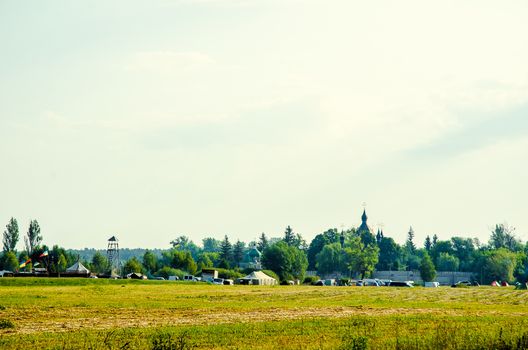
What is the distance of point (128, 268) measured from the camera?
190m

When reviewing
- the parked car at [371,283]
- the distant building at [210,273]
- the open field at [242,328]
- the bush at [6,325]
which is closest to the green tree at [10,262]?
the distant building at [210,273]

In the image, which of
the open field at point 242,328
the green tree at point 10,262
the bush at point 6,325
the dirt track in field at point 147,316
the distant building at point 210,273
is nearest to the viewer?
the open field at point 242,328

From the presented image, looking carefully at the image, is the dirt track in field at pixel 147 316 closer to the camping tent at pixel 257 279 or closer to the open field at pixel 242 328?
→ the open field at pixel 242 328

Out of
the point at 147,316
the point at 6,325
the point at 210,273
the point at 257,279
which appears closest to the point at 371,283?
the point at 257,279

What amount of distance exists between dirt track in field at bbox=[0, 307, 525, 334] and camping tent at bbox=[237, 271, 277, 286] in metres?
101

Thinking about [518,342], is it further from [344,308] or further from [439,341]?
[344,308]

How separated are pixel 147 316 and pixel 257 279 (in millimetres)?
112954

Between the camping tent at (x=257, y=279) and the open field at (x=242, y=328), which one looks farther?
the camping tent at (x=257, y=279)

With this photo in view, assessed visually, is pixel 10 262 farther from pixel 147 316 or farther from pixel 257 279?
pixel 147 316

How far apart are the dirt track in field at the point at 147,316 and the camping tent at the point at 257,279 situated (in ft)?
331

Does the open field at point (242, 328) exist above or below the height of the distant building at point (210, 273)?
below

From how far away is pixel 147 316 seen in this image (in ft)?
157

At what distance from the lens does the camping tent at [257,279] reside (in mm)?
158125

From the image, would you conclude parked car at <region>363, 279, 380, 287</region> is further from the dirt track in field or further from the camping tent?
the dirt track in field
